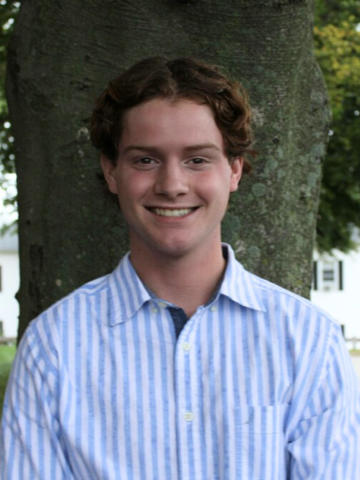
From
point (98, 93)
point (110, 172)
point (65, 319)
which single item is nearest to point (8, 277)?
point (98, 93)

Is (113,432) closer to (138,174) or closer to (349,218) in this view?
(138,174)

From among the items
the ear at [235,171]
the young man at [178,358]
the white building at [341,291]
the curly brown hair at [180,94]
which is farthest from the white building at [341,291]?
the young man at [178,358]

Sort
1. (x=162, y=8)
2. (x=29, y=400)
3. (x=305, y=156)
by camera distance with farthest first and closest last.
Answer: (x=305, y=156) → (x=162, y=8) → (x=29, y=400)

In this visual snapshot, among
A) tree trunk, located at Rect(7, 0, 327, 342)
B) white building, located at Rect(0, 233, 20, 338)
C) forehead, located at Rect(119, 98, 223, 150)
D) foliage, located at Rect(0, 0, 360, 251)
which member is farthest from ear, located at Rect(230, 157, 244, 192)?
white building, located at Rect(0, 233, 20, 338)

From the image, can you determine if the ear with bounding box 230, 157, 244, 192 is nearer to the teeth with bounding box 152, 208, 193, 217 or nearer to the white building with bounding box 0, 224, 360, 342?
the teeth with bounding box 152, 208, 193, 217

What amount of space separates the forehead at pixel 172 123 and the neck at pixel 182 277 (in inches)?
12.9

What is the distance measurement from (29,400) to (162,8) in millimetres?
1888

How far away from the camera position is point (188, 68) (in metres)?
2.50

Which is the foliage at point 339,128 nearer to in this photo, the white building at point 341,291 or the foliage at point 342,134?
the foliage at point 342,134

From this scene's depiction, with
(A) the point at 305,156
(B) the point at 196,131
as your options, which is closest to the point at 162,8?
(A) the point at 305,156

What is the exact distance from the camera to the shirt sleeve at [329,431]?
2264 millimetres

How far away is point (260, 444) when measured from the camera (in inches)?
90.3

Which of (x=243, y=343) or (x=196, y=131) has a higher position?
(x=196, y=131)

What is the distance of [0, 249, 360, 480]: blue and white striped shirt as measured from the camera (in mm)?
2287
